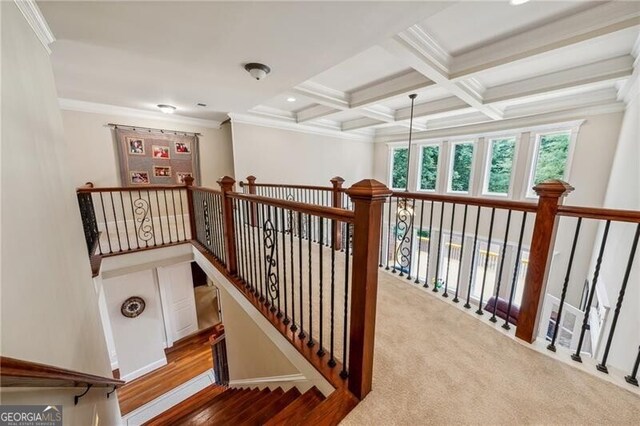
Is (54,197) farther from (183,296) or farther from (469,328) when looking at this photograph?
(183,296)

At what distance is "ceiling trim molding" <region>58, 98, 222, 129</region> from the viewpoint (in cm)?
360

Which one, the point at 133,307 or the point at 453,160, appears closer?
the point at 133,307

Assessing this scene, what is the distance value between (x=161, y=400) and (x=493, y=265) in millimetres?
7732

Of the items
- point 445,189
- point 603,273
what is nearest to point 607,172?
point 603,273

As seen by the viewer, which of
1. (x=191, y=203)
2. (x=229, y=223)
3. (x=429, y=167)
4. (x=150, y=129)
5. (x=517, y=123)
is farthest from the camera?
(x=429, y=167)

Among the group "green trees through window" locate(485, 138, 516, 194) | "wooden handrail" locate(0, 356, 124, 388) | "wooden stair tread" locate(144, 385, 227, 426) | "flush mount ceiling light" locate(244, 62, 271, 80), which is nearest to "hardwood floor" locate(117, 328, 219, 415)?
"wooden stair tread" locate(144, 385, 227, 426)

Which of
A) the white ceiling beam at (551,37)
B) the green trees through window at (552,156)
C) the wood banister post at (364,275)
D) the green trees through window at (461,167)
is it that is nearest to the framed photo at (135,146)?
the wood banister post at (364,275)

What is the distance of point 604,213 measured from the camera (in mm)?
1307

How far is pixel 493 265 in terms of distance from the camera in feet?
20.6

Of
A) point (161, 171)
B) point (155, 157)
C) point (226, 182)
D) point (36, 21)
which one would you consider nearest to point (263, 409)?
point (226, 182)

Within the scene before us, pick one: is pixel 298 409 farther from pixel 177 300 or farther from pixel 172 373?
pixel 177 300

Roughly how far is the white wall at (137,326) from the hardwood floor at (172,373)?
0.57ft

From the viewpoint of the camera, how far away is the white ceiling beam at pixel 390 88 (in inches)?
123

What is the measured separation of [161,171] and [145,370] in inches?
144
